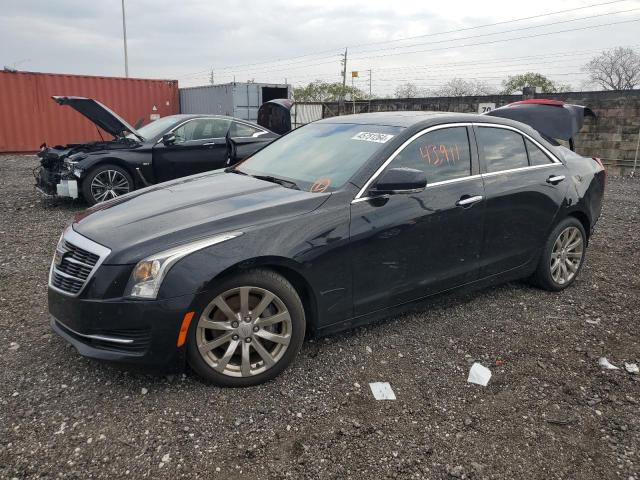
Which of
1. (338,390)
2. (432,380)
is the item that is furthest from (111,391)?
(432,380)

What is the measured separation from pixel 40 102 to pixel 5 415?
1766 cm

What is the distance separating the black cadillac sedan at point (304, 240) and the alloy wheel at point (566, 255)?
91 mm

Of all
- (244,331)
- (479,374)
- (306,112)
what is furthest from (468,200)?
(306,112)

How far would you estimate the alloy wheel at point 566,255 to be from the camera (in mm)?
4547

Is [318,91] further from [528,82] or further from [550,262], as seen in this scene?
[550,262]

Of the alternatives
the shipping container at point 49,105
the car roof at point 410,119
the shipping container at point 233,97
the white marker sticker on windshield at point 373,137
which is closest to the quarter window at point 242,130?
the car roof at point 410,119

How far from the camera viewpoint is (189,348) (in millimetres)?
2846

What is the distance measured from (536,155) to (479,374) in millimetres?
2148

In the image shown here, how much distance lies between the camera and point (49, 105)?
17.7 m

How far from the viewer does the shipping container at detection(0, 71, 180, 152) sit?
55.8 ft

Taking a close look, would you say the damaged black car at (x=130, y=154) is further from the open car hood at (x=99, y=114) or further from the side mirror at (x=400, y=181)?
the side mirror at (x=400, y=181)

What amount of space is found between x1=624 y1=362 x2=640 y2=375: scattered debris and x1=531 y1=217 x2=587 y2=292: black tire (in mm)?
1204

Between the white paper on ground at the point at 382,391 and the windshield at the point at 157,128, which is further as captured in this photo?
the windshield at the point at 157,128

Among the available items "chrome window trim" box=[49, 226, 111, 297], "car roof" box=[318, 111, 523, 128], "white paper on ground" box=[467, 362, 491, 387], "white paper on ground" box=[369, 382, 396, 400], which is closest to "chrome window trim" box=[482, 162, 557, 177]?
"car roof" box=[318, 111, 523, 128]
